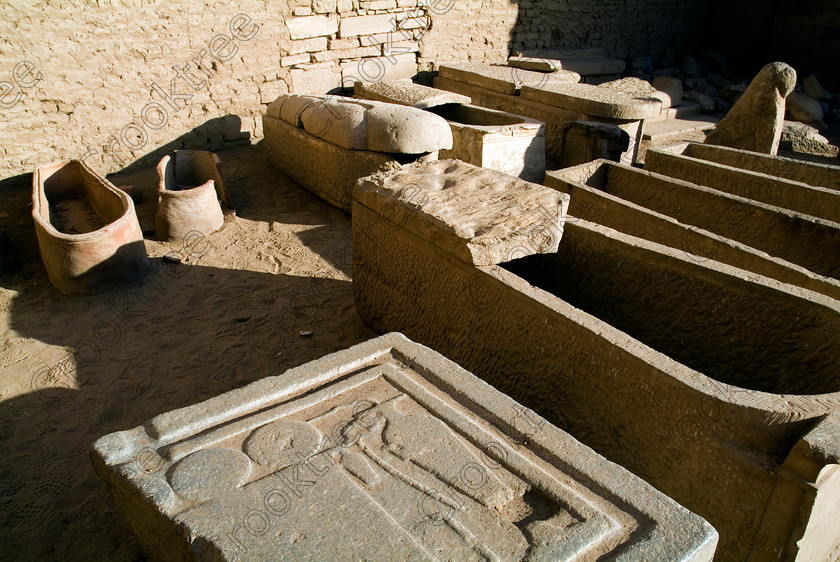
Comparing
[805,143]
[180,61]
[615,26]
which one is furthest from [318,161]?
[615,26]

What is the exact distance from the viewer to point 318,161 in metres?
5.63

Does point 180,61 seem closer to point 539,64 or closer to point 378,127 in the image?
point 378,127

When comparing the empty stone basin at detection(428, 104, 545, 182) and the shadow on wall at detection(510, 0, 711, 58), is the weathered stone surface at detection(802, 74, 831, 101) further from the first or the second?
the empty stone basin at detection(428, 104, 545, 182)

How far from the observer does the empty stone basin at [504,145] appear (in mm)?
5340

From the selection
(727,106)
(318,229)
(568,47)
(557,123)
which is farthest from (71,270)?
(727,106)

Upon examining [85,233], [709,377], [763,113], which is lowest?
[85,233]

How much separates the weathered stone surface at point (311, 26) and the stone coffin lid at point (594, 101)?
7.73 feet

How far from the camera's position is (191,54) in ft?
20.5

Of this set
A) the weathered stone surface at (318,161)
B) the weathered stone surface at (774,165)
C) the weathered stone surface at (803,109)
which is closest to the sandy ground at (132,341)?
the weathered stone surface at (318,161)

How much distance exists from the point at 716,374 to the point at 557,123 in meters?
3.93

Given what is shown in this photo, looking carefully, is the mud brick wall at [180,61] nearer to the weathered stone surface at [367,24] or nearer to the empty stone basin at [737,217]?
the weathered stone surface at [367,24]

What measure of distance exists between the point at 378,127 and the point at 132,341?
2537 mm

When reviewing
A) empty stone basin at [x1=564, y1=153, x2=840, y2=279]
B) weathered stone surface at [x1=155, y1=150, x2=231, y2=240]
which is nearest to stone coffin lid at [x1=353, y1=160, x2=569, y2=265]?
empty stone basin at [x1=564, y1=153, x2=840, y2=279]

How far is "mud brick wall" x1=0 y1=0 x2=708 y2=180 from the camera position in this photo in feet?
18.0
